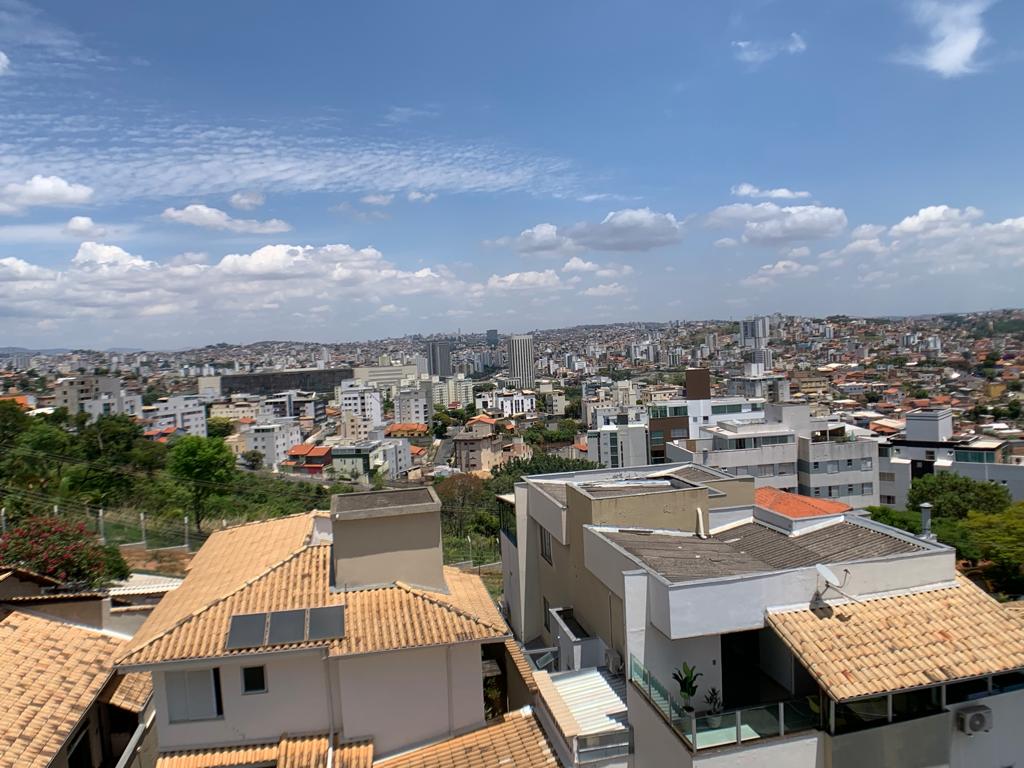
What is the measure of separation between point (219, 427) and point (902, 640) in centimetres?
10800

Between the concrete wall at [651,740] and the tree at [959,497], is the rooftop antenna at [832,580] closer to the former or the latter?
the concrete wall at [651,740]

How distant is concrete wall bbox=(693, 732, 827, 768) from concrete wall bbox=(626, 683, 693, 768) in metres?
0.26

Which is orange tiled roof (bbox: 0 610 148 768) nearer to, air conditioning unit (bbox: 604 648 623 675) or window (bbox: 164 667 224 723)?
window (bbox: 164 667 224 723)

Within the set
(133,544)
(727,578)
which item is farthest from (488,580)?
(727,578)

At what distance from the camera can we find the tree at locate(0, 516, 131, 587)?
14.5 m

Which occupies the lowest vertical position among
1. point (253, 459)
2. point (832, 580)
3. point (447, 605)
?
point (253, 459)

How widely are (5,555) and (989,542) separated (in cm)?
2514

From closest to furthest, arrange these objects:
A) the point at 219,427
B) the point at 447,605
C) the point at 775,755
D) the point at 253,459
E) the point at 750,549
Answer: the point at 775,755
the point at 447,605
the point at 750,549
the point at 253,459
the point at 219,427

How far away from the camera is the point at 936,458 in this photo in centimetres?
4028

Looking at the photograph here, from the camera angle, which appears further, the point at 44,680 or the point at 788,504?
the point at 788,504

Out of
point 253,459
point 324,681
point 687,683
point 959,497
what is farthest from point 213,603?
point 253,459

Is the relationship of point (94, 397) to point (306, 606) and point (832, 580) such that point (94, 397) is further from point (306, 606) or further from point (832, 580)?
point (832, 580)

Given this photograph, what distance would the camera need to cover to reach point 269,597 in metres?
9.23

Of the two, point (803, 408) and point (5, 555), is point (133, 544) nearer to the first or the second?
point (5, 555)
